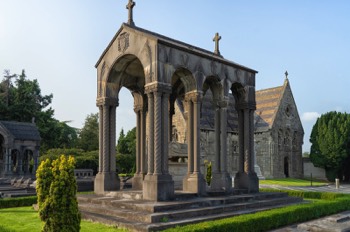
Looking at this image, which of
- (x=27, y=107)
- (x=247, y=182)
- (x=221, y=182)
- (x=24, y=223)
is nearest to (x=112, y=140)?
(x=221, y=182)

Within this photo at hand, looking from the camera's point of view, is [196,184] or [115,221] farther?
[196,184]

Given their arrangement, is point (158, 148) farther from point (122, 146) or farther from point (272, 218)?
point (122, 146)

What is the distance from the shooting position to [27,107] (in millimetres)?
47031

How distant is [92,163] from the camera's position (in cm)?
4306

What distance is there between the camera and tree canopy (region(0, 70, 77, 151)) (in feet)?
152

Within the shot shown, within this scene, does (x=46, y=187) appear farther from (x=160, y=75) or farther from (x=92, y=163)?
(x=92, y=163)

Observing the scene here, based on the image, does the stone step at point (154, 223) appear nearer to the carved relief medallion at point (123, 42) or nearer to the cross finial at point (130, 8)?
the carved relief medallion at point (123, 42)

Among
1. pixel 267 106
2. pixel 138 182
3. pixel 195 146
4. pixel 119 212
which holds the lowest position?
pixel 119 212

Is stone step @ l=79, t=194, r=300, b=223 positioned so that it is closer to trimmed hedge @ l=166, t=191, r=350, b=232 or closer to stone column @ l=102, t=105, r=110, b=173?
trimmed hedge @ l=166, t=191, r=350, b=232

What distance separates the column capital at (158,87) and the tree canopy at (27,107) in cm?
3699

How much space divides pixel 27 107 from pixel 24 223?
39030mm

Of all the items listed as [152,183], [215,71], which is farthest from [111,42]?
[152,183]

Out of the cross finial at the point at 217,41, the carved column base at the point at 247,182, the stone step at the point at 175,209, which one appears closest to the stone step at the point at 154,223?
the stone step at the point at 175,209

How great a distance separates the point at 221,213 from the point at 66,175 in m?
6.41
